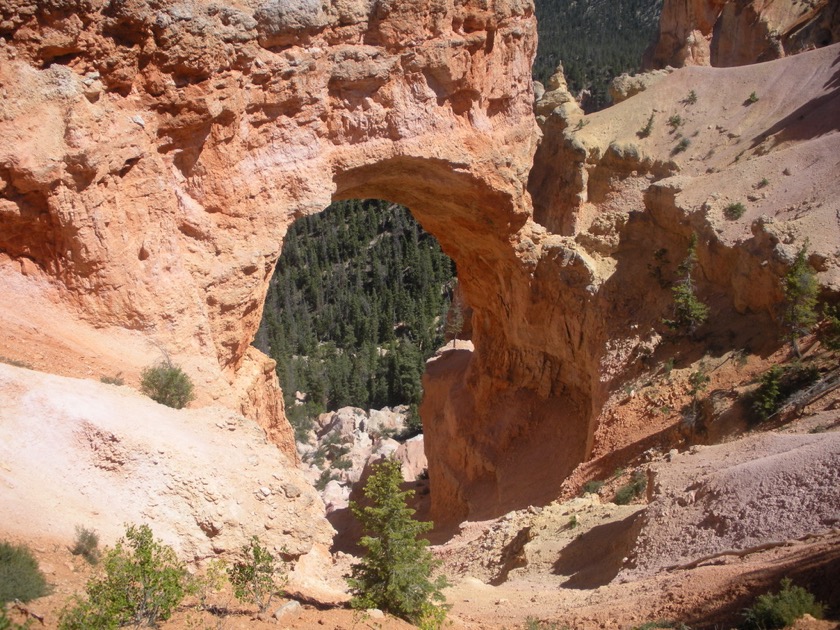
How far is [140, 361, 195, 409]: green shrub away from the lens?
13.0 m

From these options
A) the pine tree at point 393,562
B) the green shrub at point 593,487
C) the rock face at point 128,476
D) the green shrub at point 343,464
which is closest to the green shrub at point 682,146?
the green shrub at point 593,487

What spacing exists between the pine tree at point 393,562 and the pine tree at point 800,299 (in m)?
10.1

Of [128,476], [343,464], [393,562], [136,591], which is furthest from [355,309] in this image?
[136,591]

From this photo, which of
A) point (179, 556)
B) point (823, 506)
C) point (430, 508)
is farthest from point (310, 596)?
point (430, 508)

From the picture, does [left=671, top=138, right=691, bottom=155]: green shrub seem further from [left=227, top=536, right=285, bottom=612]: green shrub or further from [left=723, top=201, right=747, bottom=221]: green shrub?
[left=227, top=536, right=285, bottom=612]: green shrub

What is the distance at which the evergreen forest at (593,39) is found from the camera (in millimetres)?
71500

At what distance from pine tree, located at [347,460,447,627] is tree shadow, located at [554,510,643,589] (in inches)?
162

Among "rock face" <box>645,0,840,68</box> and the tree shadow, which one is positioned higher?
"rock face" <box>645,0,840,68</box>

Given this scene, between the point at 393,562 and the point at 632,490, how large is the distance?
7.60 meters

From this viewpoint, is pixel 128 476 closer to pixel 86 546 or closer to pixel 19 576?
pixel 86 546

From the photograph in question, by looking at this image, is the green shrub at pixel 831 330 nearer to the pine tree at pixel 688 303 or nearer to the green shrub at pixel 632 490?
the pine tree at pixel 688 303

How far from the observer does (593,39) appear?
275ft

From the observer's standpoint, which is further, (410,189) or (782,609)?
(410,189)

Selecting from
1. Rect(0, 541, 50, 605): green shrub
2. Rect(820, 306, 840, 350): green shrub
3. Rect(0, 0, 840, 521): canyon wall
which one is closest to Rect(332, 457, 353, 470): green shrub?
Rect(0, 0, 840, 521): canyon wall
